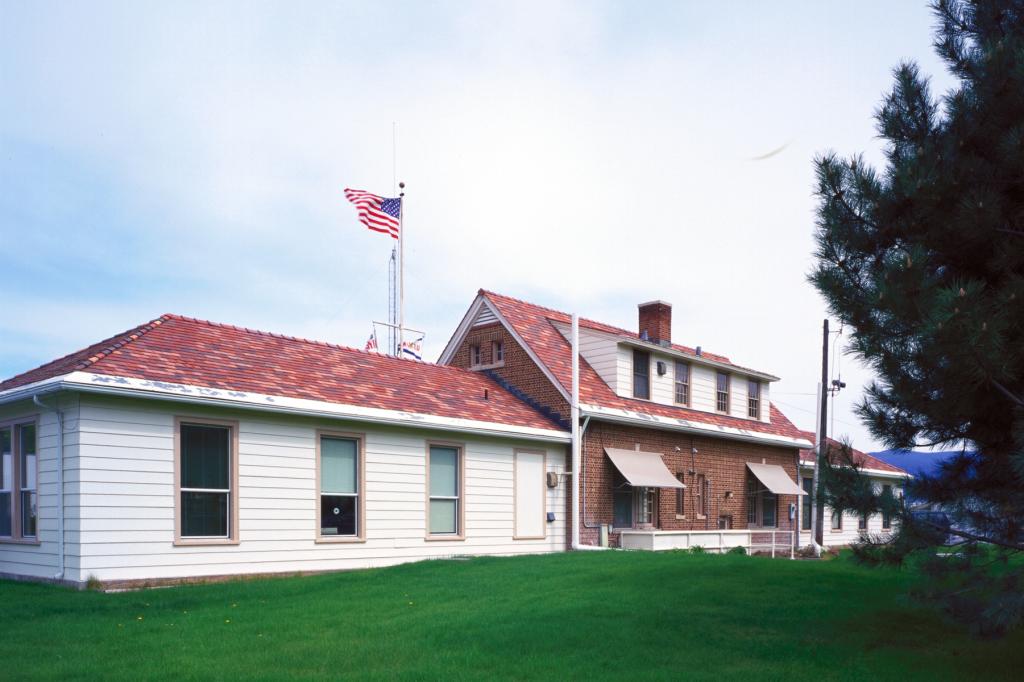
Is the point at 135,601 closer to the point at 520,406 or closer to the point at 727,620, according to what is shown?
the point at 727,620

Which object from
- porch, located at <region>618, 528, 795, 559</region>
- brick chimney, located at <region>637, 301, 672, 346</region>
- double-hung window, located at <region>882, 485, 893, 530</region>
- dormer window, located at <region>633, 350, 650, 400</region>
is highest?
brick chimney, located at <region>637, 301, 672, 346</region>

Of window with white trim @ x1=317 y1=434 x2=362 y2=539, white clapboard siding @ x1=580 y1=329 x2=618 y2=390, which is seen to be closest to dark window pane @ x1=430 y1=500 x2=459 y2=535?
window with white trim @ x1=317 y1=434 x2=362 y2=539

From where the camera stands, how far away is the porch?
2344cm

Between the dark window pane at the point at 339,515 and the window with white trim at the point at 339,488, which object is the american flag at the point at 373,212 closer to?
the window with white trim at the point at 339,488

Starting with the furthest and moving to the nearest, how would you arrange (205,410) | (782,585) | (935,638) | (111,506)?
(205,410)
(111,506)
(782,585)
(935,638)

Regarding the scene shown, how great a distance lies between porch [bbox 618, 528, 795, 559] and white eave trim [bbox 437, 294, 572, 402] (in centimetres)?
385

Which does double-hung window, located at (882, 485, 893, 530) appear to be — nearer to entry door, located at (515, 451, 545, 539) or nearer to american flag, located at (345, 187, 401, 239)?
entry door, located at (515, 451, 545, 539)

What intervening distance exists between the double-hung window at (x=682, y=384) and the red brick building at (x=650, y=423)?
3 cm

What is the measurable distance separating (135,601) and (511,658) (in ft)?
20.0

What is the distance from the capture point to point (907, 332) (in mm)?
8820

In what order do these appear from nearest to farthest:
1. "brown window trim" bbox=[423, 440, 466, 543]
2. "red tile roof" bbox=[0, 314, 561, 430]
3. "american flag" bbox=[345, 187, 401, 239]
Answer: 1. "red tile roof" bbox=[0, 314, 561, 430]
2. "brown window trim" bbox=[423, 440, 466, 543]
3. "american flag" bbox=[345, 187, 401, 239]

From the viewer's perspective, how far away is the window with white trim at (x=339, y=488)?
57.7 feet

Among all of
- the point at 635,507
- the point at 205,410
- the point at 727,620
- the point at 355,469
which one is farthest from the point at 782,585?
the point at 635,507

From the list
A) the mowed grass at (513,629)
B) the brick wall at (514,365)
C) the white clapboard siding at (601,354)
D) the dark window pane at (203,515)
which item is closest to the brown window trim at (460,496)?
the brick wall at (514,365)
